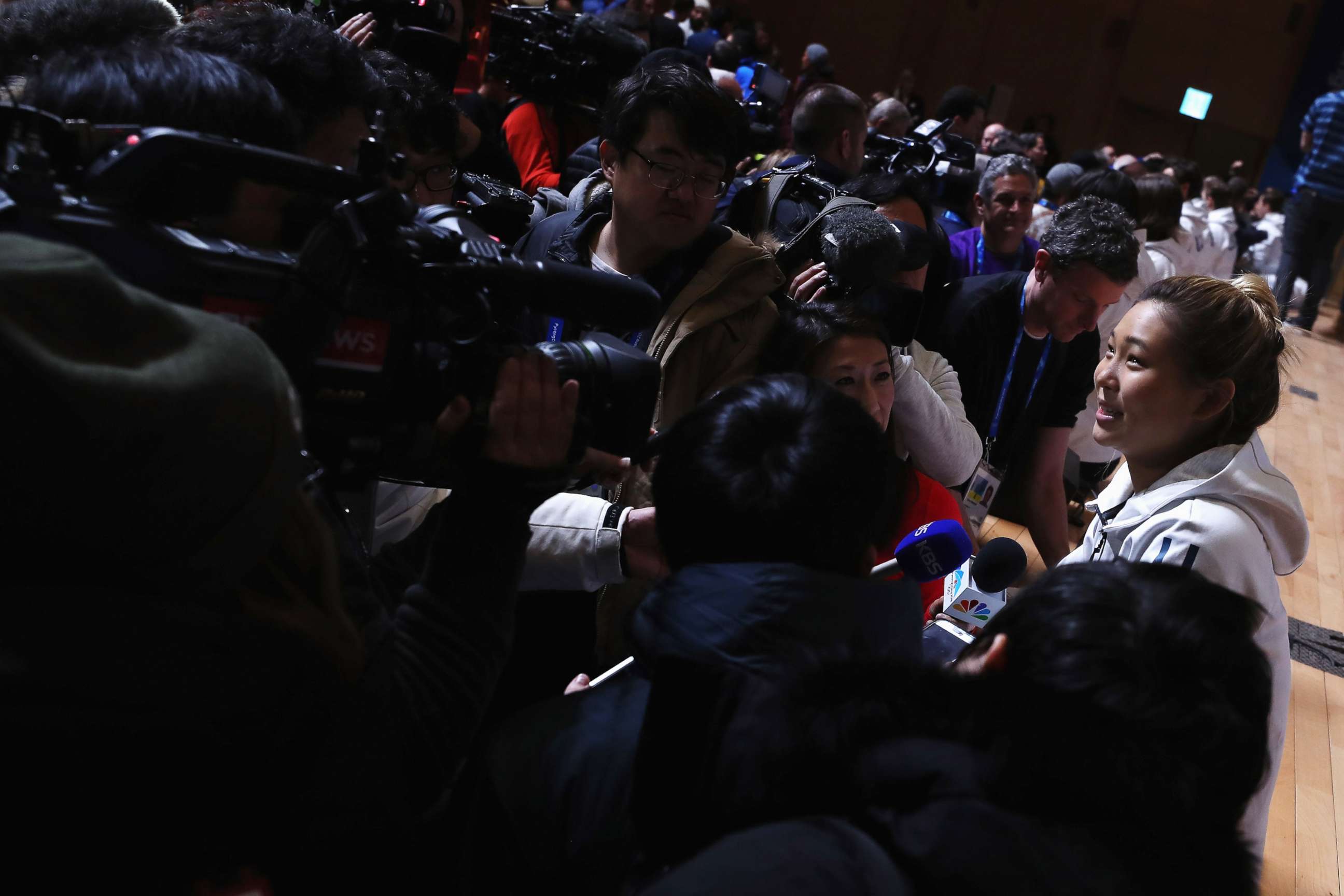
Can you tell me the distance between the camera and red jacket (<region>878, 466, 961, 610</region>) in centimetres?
172

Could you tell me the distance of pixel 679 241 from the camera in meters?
1.68

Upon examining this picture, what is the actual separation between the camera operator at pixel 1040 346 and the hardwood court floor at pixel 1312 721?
0.24 m

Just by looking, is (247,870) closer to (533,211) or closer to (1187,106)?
(533,211)

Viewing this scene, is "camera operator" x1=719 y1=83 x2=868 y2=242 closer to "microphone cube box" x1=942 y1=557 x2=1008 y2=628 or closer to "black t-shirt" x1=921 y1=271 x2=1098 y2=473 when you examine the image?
"black t-shirt" x1=921 y1=271 x2=1098 y2=473

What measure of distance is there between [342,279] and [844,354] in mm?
1077

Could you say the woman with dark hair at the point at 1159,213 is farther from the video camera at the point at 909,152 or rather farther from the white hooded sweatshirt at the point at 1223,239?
the white hooded sweatshirt at the point at 1223,239

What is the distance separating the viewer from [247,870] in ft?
2.10

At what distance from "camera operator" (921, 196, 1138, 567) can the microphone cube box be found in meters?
0.58

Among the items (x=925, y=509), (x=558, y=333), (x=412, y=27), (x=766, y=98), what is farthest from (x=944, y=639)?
(x=766, y=98)

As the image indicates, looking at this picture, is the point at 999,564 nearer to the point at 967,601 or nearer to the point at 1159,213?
the point at 967,601

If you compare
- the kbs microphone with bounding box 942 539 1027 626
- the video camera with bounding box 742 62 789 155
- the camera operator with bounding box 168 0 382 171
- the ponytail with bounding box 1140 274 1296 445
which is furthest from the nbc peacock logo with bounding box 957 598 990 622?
the video camera with bounding box 742 62 789 155

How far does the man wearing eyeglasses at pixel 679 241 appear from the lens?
1582 millimetres

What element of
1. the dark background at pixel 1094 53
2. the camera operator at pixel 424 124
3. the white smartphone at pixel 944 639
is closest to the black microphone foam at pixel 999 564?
the white smartphone at pixel 944 639

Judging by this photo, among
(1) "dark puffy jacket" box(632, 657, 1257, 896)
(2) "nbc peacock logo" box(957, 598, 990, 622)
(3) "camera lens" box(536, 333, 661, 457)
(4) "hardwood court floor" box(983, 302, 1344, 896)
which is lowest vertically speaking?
(4) "hardwood court floor" box(983, 302, 1344, 896)
